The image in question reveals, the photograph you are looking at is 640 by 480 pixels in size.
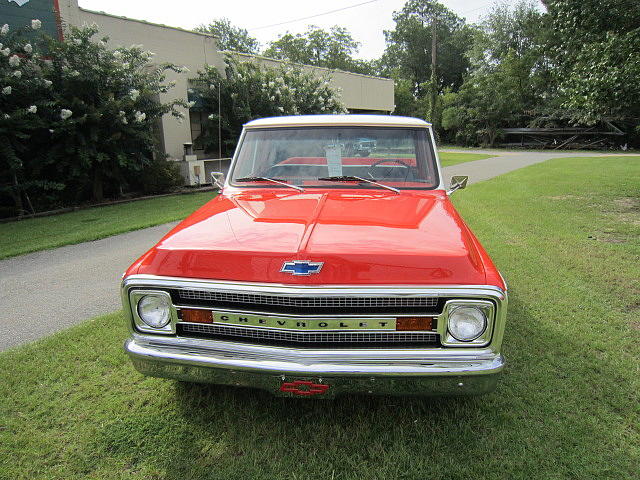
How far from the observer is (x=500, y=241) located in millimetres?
6785

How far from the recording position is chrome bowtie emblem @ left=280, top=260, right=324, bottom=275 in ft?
7.29

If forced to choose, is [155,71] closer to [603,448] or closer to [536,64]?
[603,448]

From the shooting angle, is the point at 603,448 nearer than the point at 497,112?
Yes

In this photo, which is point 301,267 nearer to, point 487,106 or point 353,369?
point 353,369

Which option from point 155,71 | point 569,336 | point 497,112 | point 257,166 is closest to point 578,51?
point 569,336

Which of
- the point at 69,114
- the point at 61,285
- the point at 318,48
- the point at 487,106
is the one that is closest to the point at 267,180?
the point at 61,285

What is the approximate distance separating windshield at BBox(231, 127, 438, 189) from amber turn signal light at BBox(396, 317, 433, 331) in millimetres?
1407

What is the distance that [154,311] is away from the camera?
2.45 m

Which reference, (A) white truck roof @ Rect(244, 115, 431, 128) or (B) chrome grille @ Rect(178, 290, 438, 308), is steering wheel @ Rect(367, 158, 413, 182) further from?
(B) chrome grille @ Rect(178, 290, 438, 308)

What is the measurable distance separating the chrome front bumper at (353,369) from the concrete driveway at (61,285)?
2577 mm

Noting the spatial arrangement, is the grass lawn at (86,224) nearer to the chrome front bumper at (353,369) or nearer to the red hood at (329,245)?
the red hood at (329,245)

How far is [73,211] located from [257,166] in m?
8.51

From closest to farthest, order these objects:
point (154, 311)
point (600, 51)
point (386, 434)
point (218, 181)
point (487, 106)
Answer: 1. point (154, 311)
2. point (386, 434)
3. point (218, 181)
4. point (600, 51)
5. point (487, 106)

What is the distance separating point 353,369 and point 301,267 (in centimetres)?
56
